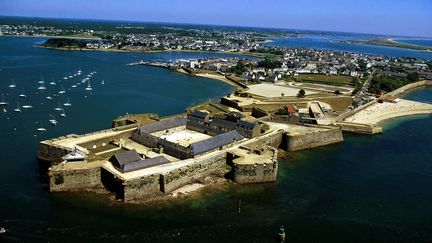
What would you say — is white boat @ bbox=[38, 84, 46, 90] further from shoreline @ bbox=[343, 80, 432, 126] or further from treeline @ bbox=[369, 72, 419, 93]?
treeline @ bbox=[369, 72, 419, 93]

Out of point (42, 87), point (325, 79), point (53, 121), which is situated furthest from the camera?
point (325, 79)

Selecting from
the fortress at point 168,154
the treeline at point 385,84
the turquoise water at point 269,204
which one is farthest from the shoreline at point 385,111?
the fortress at point 168,154

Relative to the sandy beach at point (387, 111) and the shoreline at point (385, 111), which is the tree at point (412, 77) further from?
the sandy beach at point (387, 111)

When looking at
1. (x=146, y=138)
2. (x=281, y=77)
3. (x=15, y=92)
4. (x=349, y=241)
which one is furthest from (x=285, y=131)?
(x=281, y=77)

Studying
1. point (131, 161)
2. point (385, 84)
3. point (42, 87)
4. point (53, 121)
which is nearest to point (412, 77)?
point (385, 84)

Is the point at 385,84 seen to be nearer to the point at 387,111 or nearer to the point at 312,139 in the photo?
the point at 387,111

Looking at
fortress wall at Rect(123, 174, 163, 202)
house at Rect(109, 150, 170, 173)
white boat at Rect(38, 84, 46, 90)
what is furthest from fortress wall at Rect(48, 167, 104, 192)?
white boat at Rect(38, 84, 46, 90)
